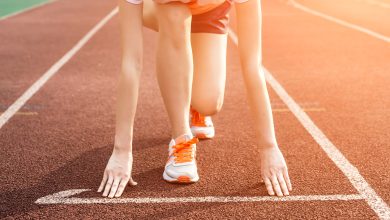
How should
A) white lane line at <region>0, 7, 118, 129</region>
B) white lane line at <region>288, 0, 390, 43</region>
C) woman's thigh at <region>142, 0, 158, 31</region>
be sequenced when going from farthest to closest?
white lane line at <region>288, 0, 390, 43</region> → white lane line at <region>0, 7, 118, 129</region> → woman's thigh at <region>142, 0, 158, 31</region>

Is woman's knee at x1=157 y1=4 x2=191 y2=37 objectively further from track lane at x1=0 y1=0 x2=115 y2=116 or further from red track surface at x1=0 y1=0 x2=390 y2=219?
track lane at x1=0 y1=0 x2=115 y2=116

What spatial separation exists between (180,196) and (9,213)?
101 centimetres

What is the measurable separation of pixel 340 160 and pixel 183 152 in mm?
1228

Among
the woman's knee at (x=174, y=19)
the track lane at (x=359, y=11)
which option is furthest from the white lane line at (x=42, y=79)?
the track lane at (x=359, y=11)

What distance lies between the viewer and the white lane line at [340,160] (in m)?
3.79

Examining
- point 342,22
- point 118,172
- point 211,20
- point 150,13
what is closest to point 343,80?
point 211,20

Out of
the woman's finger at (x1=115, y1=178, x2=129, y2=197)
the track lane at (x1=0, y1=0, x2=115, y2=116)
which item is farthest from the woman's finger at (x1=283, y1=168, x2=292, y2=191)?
the track lane at (x1=0, y1=0, x2=115, y2=116)

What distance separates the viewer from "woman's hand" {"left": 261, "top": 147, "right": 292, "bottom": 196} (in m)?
3.97

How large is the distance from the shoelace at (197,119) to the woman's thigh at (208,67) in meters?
0.42

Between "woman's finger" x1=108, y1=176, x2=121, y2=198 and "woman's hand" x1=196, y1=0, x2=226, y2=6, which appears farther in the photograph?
"woman's hand" x1=196, y1=0, x2=226, y2=6

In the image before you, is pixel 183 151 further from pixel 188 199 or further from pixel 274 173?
pixel 274 173

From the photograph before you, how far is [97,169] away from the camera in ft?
14.8

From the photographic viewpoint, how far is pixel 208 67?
4.64m

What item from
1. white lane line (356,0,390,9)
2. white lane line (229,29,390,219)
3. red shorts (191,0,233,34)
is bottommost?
white lane line (356,0,390,9)
